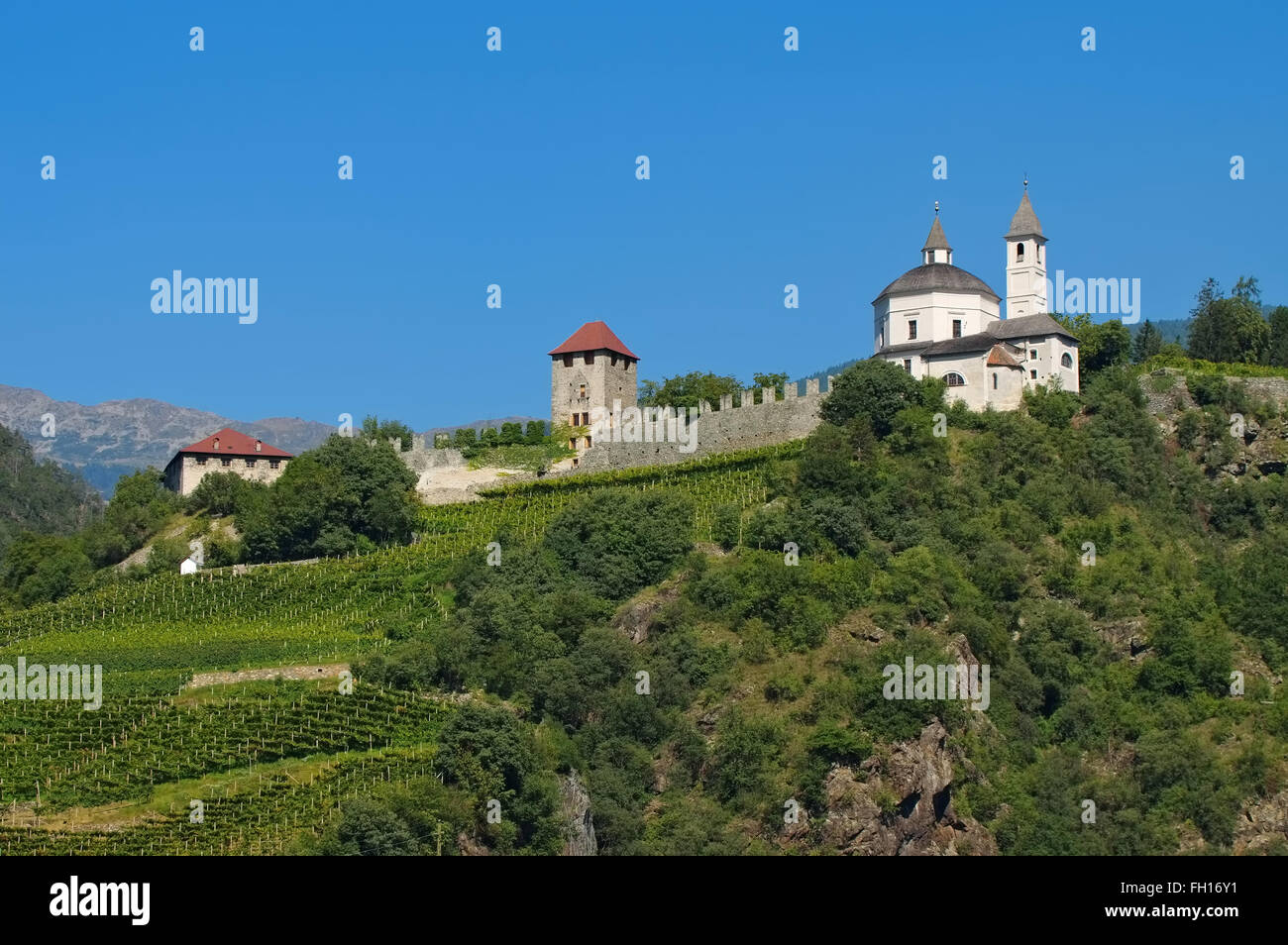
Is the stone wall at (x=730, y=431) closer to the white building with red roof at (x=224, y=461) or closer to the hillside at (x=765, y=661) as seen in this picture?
the hillside at (x=765, y=661)

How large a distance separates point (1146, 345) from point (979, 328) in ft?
53.5

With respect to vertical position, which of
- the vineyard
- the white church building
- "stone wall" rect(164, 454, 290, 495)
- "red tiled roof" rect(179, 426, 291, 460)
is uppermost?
the white church building

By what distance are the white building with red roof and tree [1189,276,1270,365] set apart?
37.4m

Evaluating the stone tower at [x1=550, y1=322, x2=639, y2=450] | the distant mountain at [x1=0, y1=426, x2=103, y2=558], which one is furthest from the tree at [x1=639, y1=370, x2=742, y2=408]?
the distant mountain at [x1=0, y1=426, x2=103, y2=558]

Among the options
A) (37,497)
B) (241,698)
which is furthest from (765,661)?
(37,497)

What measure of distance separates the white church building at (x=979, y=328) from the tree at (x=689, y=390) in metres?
9.94

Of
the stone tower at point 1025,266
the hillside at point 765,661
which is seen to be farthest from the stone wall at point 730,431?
the stone tower at point 1025,266

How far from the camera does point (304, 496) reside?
2662 inches

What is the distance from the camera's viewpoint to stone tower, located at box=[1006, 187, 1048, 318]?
2827 inches

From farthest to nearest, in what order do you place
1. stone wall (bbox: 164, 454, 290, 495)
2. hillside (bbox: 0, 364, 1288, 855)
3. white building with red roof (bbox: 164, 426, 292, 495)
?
white building with red roof (bbox: 164, 426, 292, 495) < stone wall (bbox: 164, 454, 290, 495) < hillside (bbox: 0, 364, 1288, 855)

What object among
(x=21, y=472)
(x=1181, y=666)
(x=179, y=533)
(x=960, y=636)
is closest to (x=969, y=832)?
(x=960, y=636)

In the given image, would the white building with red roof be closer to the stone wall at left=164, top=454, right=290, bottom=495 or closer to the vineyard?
the stone wall at left=164, top=454, right=290, bottom=495

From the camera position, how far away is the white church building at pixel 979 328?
2606 inches

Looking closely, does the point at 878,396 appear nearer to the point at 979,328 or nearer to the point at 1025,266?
the point at 979,328
